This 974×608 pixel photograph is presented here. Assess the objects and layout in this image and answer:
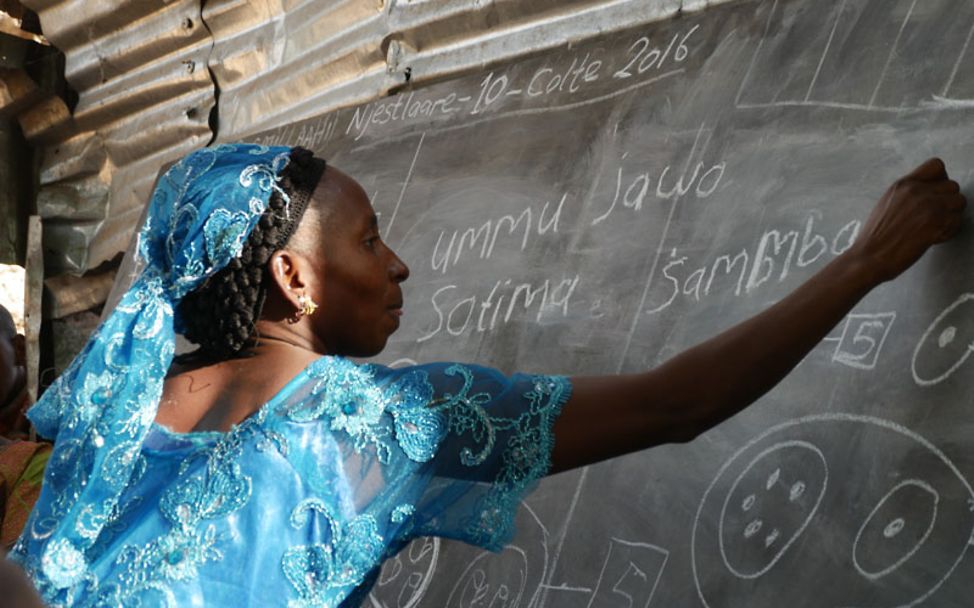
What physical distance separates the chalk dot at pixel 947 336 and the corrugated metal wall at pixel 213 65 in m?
1.50

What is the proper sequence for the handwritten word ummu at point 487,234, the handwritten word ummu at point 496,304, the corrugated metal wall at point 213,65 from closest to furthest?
the handwritten word ummu at point 496,304
the handwritten word ummu at point 487,234
the corrugated metal wall at point 213,65

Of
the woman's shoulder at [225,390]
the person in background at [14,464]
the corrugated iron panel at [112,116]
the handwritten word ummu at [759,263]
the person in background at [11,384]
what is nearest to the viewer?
the person in background at [14,464]

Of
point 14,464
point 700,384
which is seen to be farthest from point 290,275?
point 14,464

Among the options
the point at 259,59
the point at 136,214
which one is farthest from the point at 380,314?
the point at 136,214

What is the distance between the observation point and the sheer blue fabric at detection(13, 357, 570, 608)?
2346 mm

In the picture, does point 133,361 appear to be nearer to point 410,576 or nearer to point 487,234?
point 410,576

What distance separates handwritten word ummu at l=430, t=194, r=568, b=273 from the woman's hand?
1413 mm

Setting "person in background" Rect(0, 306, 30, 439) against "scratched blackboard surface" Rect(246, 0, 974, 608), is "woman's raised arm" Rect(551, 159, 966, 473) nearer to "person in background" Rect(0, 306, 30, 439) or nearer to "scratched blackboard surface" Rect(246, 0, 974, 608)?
"scratched blackboard surface" Rect(246, 0, 974, 608)

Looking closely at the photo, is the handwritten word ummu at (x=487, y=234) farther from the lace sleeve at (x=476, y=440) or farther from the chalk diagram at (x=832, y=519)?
the lace sleeve at (x=476, y=440)

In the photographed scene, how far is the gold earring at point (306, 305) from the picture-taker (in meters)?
2.56

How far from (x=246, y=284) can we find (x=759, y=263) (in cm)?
115

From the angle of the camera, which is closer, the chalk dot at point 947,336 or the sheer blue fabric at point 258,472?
the sheer blue fabric at point 258,472

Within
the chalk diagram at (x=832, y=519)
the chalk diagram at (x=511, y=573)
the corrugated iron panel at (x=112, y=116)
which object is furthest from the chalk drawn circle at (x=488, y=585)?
the corrugated iron panel at (x=112, y=116)

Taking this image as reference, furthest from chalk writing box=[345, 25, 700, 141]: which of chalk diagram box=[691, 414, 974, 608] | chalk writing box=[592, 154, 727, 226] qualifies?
chalk diagram box=[691, 414, 974, 608]
